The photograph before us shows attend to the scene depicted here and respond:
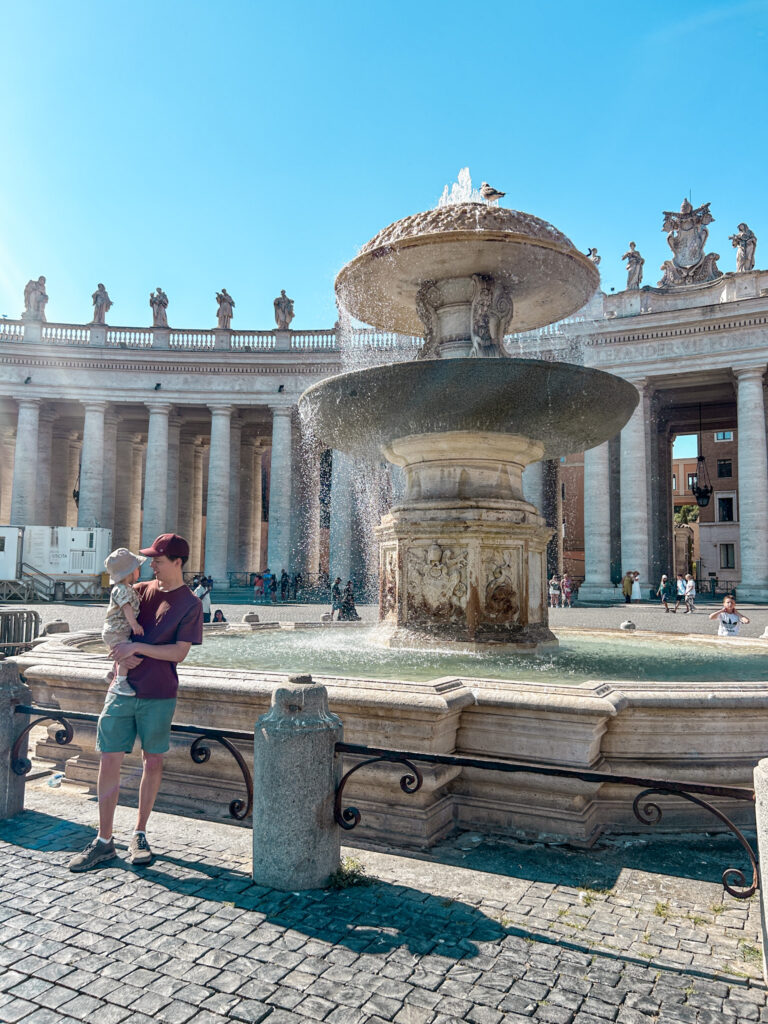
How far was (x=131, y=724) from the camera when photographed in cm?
470

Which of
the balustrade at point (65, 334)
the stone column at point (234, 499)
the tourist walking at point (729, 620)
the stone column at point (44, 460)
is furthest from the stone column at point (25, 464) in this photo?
the tourist walking at point (729, 620)

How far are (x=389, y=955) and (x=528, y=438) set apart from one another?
264 inches

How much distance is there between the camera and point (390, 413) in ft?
27.8

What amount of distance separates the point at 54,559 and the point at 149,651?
106ft

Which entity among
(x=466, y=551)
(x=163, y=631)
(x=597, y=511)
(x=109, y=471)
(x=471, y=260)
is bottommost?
(x=163, y=631)

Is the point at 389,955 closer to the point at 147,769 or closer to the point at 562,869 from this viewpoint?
the point at 562,869

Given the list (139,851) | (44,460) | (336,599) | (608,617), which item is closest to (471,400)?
(139,851)

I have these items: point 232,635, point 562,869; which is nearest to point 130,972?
point 562,869

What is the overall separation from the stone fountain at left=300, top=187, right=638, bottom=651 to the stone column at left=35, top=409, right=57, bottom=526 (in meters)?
39.0

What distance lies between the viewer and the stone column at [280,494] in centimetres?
4031

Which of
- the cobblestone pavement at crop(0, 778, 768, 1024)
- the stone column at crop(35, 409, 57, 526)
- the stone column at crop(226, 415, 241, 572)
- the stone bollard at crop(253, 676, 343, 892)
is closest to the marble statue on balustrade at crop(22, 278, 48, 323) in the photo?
the stone column at crop(35, 409, 57, 526)

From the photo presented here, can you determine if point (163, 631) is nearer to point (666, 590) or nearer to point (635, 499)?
point (666, 590)

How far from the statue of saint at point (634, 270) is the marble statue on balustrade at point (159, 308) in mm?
24490

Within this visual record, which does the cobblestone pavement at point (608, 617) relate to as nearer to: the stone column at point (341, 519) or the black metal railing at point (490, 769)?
the stone column at point (341, 519)
